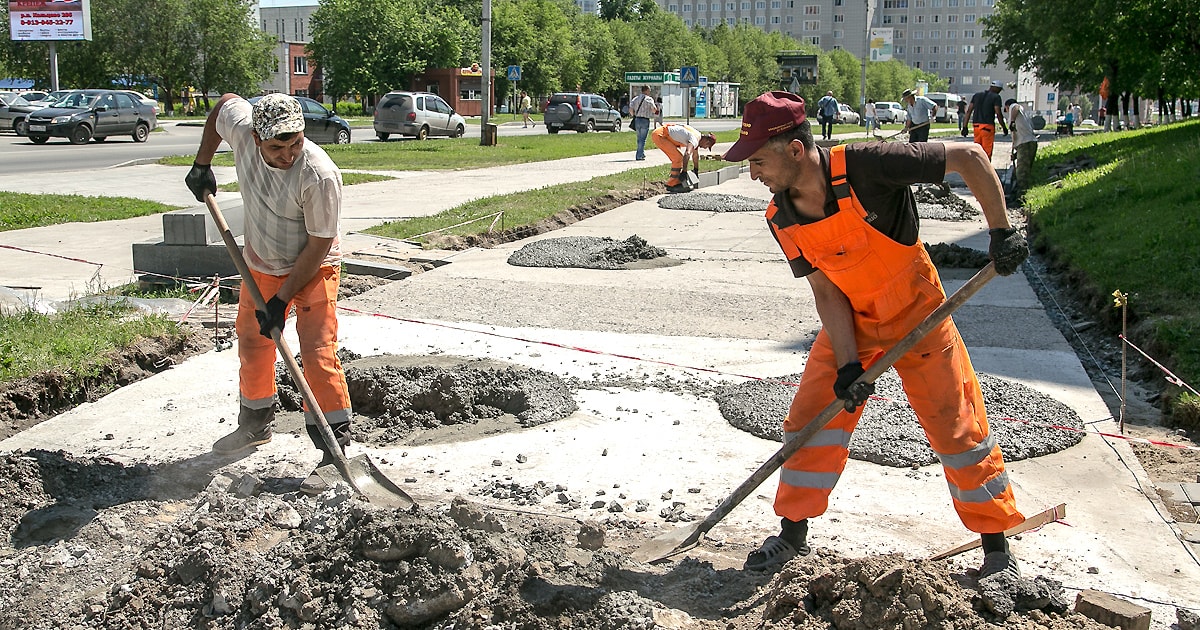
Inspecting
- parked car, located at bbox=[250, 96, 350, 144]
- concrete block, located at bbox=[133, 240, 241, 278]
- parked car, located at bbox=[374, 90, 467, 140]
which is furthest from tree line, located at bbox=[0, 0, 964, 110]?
concrete block, located at bbox=[133, 240, 241, 278]

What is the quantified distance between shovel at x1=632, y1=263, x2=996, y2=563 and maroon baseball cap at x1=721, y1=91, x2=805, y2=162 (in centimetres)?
74

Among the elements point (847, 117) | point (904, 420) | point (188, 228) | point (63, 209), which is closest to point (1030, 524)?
point (904, 420)

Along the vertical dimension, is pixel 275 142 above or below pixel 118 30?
below

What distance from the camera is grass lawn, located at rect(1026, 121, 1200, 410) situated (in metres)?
6.84

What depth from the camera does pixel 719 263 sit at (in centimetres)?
1025

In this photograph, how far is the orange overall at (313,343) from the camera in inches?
177

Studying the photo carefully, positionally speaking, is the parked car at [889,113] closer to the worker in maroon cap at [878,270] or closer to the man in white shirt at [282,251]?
the man in white shirt at [282,251]

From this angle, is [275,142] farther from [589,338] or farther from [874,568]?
[589,338]

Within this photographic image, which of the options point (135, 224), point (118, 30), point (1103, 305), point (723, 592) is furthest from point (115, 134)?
point (723, 592)

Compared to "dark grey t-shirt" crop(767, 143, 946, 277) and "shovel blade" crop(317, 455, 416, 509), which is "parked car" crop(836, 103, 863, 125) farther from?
"dark grey t-shirt" crop(767, 143, 946, 277)

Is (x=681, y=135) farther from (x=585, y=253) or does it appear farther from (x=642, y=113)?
(x=642, y=113)

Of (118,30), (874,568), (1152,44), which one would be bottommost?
(874,568)

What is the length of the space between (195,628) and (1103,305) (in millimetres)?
7184

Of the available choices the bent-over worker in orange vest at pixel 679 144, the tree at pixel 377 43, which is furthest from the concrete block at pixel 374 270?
the tree at pixel 377 43
